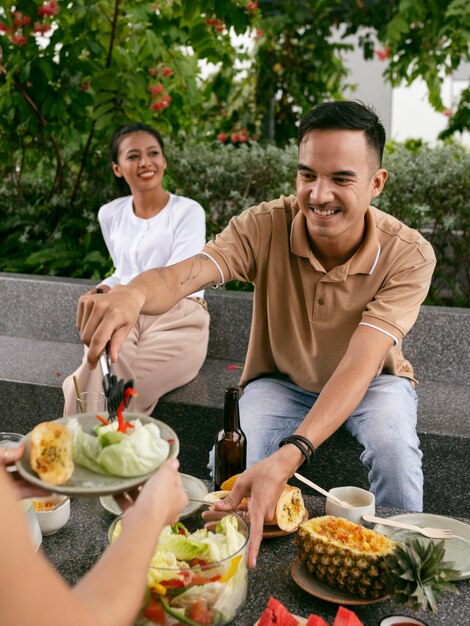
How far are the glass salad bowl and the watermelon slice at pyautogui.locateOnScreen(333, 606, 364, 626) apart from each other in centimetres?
20

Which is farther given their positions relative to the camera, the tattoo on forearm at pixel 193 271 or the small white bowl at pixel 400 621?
the tattoo on forearm at pixel 193 271

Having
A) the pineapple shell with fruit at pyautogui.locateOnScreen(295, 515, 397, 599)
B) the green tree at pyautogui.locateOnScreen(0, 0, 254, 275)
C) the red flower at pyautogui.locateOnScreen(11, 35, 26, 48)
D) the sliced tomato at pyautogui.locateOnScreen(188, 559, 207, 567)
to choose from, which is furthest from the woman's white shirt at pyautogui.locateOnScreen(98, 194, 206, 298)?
the sliced tomato at pyautogui.locateOnScreen(188, 559, 207, 567)

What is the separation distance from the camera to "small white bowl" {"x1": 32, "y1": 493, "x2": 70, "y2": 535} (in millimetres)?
1830

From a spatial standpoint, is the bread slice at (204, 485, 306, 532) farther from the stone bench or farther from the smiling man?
the stone bench

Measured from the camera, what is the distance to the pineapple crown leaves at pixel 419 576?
148 cm

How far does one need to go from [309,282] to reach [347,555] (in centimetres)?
133

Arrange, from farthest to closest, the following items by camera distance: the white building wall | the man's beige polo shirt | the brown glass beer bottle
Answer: the white building wall, the man's beige polo shirt, the brown glass beer bottle

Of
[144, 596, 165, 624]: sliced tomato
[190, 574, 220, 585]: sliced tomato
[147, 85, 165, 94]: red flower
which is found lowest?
[144, 596, 165, 624]: sliced tomato

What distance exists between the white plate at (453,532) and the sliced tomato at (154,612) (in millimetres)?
704

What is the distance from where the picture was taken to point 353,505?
1925mm

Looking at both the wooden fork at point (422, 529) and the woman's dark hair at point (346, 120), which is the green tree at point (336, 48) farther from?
the wooden fork at point (422, 529)

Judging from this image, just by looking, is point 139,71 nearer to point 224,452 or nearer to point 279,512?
point 224,452

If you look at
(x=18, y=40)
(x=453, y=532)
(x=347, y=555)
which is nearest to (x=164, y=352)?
(x=453, y=532)

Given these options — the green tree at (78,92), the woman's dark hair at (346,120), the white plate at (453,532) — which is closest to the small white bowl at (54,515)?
the white plate at (453,532)
